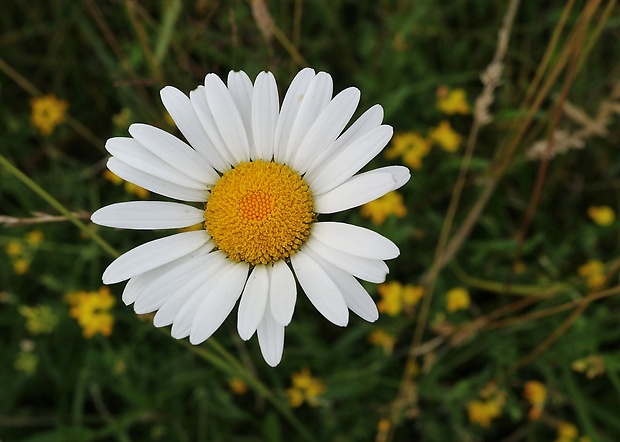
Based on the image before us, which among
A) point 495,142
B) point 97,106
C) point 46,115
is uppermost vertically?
point 97,106

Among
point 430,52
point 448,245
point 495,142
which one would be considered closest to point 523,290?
point 448,245

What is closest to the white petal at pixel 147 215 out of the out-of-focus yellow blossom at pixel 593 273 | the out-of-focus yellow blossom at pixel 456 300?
the out-of-focus yellow blossom at pixel 456 300

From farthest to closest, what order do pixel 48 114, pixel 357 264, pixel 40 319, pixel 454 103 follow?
pixel 48 114, pixel 454 103, pixel 40 319, pixel 357 264

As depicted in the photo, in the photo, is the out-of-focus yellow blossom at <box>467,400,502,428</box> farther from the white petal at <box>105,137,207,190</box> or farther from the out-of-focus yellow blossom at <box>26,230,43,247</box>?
the out-of-focus yellow blossom at <box>26,230,43,247</box>

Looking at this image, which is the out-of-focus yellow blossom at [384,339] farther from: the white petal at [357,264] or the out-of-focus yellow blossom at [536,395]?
the white petal at [357,264]

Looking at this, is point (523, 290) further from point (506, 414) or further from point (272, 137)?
point (272, 137)

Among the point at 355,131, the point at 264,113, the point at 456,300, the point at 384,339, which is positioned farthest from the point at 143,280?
the point at 456,300

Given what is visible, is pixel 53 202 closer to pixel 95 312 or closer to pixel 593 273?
pixel 95 312

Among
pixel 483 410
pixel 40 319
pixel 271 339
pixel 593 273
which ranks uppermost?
pixel 40 319
